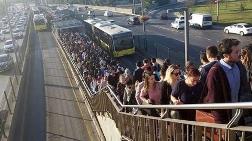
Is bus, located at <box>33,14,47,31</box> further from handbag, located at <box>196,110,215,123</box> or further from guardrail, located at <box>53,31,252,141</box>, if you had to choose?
handbag, located at <box>196,110,215,123</box>

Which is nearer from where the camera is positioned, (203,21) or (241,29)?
(241,29)

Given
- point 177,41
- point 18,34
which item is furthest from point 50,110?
point 18,34

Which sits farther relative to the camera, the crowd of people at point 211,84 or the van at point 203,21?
the van at point 203,21

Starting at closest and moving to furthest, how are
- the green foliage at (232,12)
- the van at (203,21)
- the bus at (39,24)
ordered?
the van at (203,21), the green foliage at (232,12), the bus at (39,24)

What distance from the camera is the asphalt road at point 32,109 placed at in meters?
24.0

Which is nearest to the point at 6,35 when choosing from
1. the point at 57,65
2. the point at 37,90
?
the point at 57,65

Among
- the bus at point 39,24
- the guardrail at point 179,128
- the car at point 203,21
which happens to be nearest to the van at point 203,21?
the car at point 203,21

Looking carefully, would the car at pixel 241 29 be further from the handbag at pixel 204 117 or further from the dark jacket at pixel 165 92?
the handbag at pixel 204 117

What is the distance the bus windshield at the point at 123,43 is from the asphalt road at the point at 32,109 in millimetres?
8456

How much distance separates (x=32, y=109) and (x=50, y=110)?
7.41 ft

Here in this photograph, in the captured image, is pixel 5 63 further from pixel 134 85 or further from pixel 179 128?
pixel 179 128

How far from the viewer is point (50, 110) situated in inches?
1105

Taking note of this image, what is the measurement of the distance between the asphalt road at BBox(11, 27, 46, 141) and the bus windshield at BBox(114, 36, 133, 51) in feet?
27.7

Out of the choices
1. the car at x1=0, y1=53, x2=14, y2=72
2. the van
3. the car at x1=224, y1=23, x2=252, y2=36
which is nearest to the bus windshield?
the car at x1=224, y1=23, x2=252, y2=36
